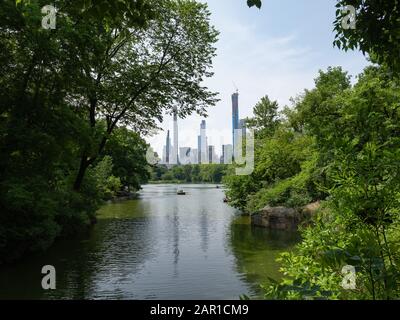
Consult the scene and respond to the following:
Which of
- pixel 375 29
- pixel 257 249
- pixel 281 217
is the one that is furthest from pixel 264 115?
pixel 375 29

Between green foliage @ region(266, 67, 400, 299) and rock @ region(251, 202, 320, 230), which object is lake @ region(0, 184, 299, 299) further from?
green foliage @ region(266, 67, 400, 299)

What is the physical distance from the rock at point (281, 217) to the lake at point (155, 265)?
4.65ft

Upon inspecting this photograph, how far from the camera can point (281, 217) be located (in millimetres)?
25047

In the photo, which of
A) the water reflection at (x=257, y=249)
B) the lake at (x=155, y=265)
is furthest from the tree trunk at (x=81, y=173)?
the water reflection at (x=257, y=249)

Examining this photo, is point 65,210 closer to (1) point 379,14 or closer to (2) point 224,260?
(2) point 224,260

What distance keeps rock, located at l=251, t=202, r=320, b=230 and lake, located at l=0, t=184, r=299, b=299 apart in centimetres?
142

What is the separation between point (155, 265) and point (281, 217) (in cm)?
1242

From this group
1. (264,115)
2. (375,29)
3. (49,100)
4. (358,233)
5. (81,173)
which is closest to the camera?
(358,233)

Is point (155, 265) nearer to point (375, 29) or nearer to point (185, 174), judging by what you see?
point (375, 29)

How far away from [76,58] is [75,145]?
13.0 feet

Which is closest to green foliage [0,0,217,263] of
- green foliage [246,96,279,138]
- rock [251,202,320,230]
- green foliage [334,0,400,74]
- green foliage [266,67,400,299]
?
green foliage [334,0,400,74]

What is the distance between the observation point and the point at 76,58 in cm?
1631
